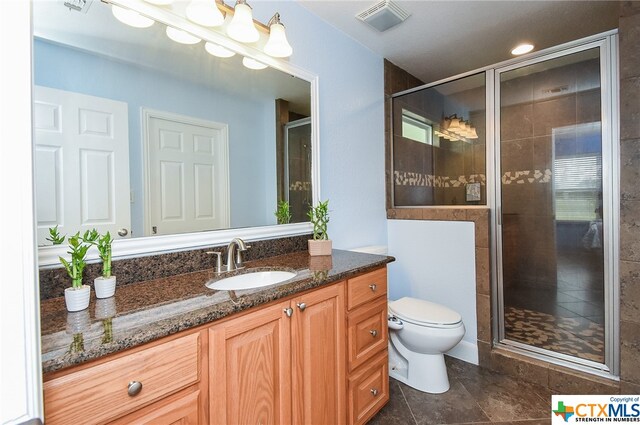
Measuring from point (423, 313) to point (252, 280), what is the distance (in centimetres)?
107

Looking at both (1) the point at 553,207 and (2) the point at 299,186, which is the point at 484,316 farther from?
(2) the point at 299,186

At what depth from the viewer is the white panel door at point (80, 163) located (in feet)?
3.48

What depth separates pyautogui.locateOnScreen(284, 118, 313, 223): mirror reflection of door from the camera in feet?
6.08

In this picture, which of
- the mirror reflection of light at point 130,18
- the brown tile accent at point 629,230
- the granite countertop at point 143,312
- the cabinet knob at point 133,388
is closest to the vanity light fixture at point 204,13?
the mirror reflection of light at point 130,18

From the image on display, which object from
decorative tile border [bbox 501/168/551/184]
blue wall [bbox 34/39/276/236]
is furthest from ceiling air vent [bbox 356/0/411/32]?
decorative tile border [bbox 501/168/551/184]

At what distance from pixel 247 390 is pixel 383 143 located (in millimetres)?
2128

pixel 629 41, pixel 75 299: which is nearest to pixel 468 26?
pixel 629 41

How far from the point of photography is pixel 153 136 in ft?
4.35

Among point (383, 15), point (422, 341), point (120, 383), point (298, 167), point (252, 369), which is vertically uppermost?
point (383, 15)

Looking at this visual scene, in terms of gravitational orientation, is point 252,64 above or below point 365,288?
above

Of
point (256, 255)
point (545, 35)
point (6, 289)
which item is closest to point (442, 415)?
point (256, 255)

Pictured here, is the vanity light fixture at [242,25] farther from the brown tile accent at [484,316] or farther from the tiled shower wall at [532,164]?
the brown tile accent at [484,316]

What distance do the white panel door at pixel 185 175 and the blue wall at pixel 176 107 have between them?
40 millimetres

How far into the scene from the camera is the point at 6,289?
0.51 m
